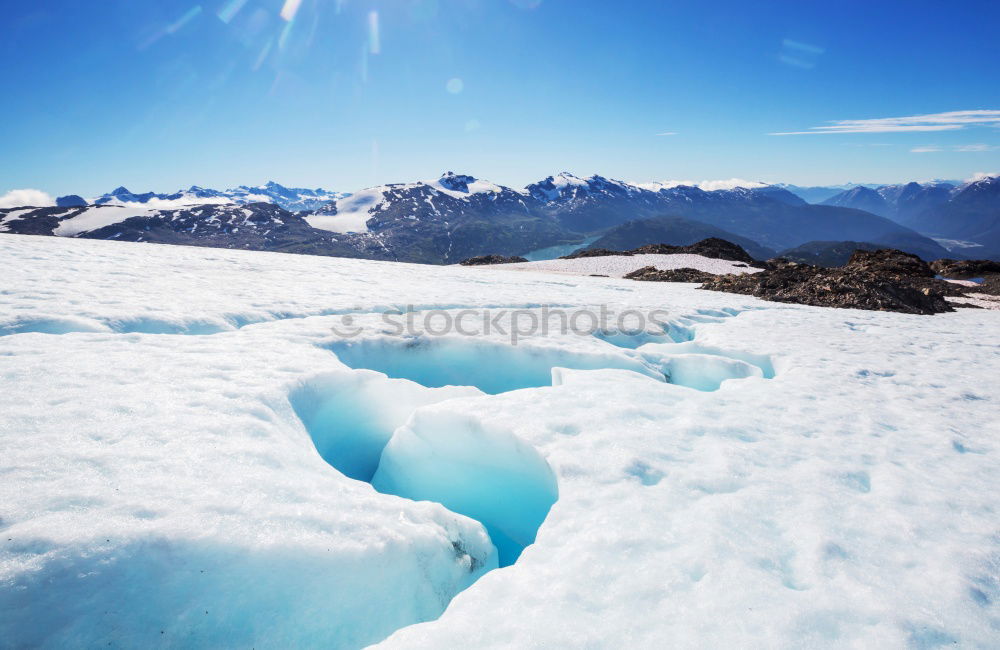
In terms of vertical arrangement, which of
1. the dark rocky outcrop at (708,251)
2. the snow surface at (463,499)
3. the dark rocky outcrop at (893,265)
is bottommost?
the snow surface at (463,499)

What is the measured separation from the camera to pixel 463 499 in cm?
536

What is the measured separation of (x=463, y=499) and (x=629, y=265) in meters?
32.8

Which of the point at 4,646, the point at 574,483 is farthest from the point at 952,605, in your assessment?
A: the point at 4,646

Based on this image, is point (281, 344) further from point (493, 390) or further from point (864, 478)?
point (864, 478)

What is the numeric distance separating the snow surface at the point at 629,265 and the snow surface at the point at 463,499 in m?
25.8

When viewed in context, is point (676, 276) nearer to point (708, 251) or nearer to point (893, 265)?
point (893, 265)

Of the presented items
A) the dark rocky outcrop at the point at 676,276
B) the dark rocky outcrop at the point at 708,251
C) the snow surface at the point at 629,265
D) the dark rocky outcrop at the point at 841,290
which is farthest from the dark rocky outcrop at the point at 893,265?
the dark rocky outcrop at the point at 676,276

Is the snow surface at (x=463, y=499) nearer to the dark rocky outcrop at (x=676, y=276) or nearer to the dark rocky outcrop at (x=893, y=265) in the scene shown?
the dark rocky outcrop at (x=676, y=276)

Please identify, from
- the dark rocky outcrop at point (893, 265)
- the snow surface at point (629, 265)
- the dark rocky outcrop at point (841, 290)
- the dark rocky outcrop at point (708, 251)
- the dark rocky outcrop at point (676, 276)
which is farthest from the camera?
the dark rocky outcrop at point (708, 251)

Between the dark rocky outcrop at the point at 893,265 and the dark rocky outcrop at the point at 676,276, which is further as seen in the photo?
the dark rocky outcrop at the point at 893,265

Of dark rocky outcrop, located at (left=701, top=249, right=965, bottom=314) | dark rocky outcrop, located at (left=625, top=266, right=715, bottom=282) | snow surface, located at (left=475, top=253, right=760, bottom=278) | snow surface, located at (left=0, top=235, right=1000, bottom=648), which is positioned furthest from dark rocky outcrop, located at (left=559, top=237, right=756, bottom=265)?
snow surface, located at (left=0, top=235, right=1000, bottom=648)

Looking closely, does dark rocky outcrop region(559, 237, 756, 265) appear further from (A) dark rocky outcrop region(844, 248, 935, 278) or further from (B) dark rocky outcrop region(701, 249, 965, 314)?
(B) dark rocky outcrop region(701, 249, 965, 314)

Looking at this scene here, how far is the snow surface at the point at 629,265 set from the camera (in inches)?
1299

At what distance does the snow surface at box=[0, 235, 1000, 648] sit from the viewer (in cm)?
271
